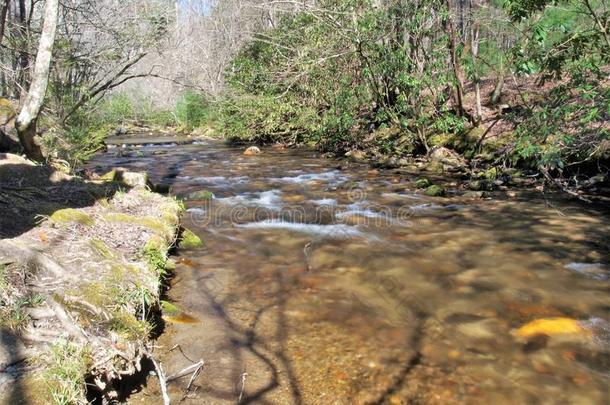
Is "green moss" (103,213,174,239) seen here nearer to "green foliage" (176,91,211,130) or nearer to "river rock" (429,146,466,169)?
"river rock" (429,146,466,169)

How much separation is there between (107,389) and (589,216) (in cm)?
676

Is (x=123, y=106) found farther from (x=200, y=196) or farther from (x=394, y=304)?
(x=394, y=304)

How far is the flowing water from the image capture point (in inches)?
120

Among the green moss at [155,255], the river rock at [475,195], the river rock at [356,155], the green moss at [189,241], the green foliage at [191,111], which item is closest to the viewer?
the green moss at [155,255]

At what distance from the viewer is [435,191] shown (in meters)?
8.61

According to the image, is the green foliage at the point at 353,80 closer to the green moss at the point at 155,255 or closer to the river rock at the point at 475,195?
the river rock at the point at 475,195

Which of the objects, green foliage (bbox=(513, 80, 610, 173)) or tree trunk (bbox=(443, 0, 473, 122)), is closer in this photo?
green foliage (bbox=(513, 80, 610, 173))

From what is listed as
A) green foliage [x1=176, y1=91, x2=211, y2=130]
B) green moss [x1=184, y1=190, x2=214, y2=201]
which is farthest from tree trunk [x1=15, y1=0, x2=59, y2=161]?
green foliage [x1=176, y1=91, x2=211, y2=130]

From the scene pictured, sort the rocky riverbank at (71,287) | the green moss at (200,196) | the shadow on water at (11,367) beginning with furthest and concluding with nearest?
the green moss at (200,196) < the rocky riverbank at (71,287) < the shadow on water at (11,367)

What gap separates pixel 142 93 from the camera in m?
35.4

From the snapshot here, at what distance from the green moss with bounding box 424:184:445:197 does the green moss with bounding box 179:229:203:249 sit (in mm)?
4573

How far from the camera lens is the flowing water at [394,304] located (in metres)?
3.06

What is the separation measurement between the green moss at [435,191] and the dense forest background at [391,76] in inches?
58.0

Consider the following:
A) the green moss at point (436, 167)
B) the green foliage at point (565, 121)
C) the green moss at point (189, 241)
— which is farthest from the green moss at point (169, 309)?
the green moss at point (436, 167)
